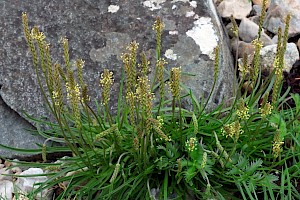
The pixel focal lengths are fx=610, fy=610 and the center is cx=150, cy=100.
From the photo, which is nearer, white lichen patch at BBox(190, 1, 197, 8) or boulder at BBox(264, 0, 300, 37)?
white lichen patch at BBox(190, 1, 197, 8)

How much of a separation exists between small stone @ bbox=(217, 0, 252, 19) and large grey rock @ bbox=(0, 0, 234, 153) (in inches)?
22.8

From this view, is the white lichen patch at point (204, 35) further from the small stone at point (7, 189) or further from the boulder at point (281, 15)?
the small stone at point (7, 189)

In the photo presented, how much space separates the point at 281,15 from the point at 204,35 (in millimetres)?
1015

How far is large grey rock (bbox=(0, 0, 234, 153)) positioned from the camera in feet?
13.1

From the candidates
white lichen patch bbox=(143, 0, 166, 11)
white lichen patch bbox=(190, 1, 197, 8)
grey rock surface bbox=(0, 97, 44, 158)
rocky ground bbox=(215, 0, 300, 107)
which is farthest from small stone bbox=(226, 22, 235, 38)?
grey rock surface bbox=(0, 97, 44, 158)

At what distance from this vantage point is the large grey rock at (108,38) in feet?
13.1

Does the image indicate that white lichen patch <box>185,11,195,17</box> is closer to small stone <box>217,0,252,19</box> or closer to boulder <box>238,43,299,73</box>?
boulder <box>238,43,299,73</box>

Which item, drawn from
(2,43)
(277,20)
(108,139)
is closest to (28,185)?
(108,139)

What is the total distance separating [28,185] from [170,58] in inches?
48.5

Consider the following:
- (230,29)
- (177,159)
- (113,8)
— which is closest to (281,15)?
(230,29)

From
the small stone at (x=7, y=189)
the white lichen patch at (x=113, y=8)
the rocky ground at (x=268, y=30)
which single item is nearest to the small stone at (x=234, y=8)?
the rocky ground at (x=268, y=30)

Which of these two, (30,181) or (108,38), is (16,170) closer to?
(30,181)

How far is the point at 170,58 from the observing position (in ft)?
13.3

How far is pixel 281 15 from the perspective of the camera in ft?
15.9
